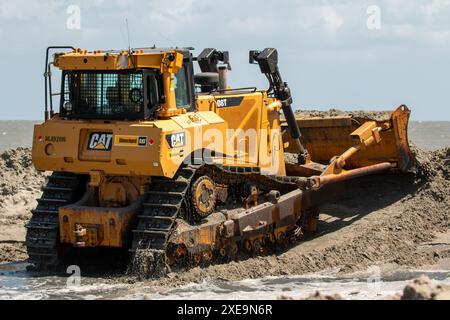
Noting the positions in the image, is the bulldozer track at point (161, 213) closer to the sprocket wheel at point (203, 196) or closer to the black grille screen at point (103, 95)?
the sprocket wheel at point (203, 196)

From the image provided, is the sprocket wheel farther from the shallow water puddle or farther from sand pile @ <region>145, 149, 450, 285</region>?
the shallow water puddle

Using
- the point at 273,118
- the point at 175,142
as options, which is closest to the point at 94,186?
the point at 175,142

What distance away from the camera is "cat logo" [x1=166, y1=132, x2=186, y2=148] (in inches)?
531

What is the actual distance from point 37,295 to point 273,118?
5337 mm

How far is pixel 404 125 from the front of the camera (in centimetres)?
1775

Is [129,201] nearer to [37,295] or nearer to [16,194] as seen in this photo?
[37,295]

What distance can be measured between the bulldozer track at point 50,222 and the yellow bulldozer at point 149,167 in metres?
0.02

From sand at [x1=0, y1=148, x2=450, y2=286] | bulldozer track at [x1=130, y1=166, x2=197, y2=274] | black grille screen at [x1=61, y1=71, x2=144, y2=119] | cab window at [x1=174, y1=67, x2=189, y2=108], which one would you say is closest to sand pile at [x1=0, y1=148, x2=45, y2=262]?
sand at [x1=0, y1=148, x2=450, y2=286]

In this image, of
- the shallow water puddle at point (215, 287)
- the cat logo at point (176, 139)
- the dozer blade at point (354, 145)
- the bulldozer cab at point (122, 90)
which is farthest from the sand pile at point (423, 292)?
the dozer blade at point (354, 145)

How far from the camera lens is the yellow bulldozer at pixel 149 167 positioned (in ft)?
44.5

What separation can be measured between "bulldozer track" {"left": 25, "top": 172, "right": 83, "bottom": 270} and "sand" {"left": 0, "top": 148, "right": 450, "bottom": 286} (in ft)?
4.59

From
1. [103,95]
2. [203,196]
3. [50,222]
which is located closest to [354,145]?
[203,196]

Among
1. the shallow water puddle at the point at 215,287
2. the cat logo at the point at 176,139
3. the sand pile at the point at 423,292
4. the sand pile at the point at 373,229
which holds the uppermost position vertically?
the cat logo at the point at 176,139
